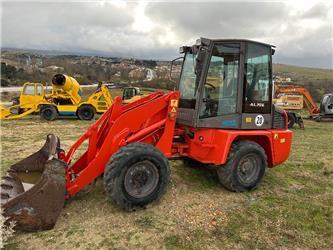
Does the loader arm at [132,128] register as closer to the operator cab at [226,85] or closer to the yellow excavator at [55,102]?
the operator cab at [226,85]

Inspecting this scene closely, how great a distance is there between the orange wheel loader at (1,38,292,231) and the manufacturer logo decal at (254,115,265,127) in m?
0.02

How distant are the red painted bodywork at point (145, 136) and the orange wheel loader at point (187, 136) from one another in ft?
0.05

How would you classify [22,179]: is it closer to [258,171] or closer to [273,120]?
[258,171]

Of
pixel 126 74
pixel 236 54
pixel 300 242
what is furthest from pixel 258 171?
pixel 126 74

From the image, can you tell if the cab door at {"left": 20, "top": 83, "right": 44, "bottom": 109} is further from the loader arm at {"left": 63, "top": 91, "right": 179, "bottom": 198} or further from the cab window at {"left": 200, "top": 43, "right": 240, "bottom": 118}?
the cab window at {"left": 200, "top": 43, "right": 240, "bottom": 118}

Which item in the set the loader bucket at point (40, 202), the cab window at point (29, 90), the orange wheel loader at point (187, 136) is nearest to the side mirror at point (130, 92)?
the cab window at point (29, 90)

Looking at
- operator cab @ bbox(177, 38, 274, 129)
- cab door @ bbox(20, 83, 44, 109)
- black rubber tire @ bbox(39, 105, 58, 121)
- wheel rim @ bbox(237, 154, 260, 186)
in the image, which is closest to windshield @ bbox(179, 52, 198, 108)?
operator cab @ bbox(177, 38, 274, 129)

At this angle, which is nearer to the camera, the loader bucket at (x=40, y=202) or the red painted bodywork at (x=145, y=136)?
the loader bucket at (x=40, y=202)

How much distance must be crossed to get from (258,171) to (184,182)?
1.32 metres

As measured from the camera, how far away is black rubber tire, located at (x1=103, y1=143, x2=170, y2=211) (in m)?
4.39

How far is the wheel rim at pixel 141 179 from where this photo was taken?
454cm

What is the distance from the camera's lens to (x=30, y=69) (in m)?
44.5

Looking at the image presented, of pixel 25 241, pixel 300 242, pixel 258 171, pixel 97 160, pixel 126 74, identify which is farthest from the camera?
pixel 126 74

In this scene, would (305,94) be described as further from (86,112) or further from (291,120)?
(86,112)
